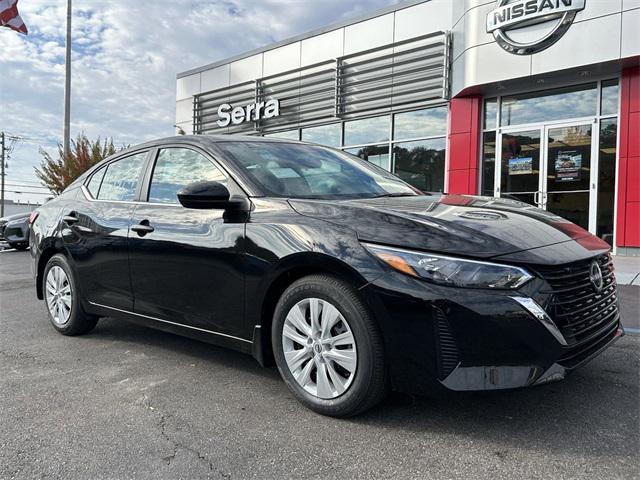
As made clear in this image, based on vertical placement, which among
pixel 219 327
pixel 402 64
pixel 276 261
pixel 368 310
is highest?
pixel 402 64

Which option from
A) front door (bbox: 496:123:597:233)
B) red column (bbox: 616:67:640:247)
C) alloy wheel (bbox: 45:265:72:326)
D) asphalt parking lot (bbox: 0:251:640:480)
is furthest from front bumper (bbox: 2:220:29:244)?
red column (bbox: 616:67:640:247)

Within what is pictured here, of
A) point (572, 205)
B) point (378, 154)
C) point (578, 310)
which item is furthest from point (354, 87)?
point (578, 310)

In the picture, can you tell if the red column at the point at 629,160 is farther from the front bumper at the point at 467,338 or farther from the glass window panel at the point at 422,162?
the front bumper at the point at 467,338

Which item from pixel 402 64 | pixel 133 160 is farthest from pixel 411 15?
pixel 133 160

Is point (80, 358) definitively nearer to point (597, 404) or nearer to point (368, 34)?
point (597, 404)

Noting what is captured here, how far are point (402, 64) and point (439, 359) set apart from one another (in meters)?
11.6

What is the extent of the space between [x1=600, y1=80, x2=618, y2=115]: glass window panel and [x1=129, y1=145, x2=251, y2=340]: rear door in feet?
30.2

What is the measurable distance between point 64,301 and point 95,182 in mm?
→ 1039

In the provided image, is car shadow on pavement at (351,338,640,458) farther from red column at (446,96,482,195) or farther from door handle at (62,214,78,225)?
red column at (446,96,482,195)

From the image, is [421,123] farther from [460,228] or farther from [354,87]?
[460,228]

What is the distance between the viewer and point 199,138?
12.0ft

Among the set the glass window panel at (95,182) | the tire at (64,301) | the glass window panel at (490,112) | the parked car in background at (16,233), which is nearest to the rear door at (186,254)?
the glass window panel at (95,182)

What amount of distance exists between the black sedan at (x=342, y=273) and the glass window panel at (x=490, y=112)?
8372 millimetres

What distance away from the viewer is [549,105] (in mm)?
10688
